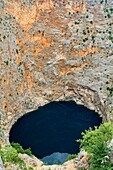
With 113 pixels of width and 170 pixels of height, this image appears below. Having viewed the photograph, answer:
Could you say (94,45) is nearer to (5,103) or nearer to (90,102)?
(90,102)

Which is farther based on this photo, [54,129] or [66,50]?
[66,50]

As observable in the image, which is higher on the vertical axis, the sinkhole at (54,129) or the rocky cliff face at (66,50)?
the rocky cliff face at (66,50)

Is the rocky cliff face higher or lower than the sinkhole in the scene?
higher

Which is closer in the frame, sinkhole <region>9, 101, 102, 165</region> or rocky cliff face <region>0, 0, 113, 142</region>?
sinkhole <region>9, 101, 102, 165</region>

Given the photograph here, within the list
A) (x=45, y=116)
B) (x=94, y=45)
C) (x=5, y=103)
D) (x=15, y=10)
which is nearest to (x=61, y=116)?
(x=45, y=116)

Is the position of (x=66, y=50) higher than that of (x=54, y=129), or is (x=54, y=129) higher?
(x=66, y=50)
